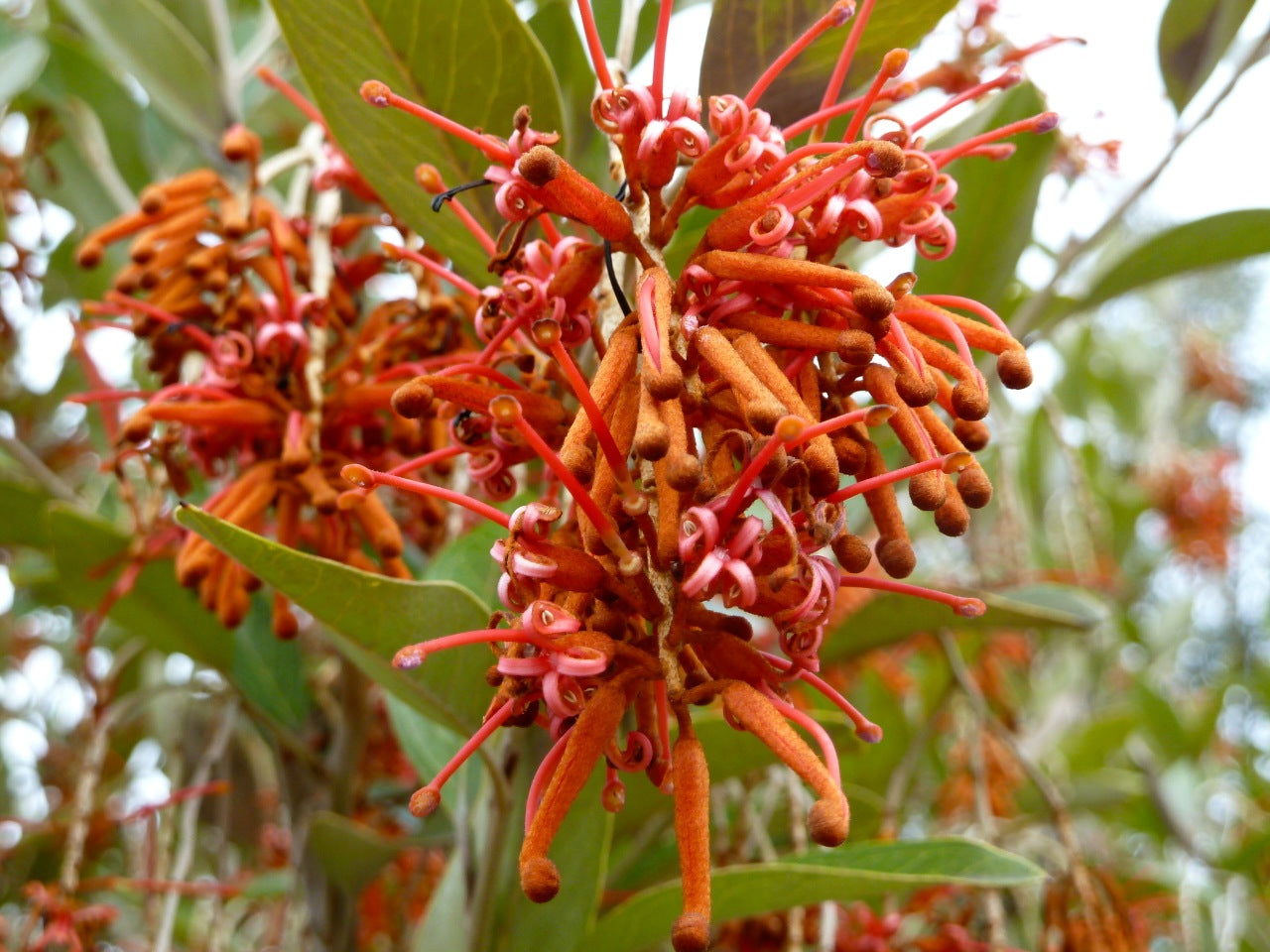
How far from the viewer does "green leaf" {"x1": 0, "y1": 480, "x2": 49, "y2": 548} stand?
1593 mm

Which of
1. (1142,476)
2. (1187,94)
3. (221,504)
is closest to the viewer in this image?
(221,504)

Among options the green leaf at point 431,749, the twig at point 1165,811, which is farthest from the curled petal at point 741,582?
the twig at point 1165,811

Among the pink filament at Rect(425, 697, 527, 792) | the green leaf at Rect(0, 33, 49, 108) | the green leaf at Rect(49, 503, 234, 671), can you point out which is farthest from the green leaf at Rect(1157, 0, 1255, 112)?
the green leaf at Rect(0, 33, 49, 108)

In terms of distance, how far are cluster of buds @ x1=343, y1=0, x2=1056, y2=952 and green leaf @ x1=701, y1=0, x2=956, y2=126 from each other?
0.44 feet

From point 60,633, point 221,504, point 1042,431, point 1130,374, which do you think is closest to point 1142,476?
point 1130,374

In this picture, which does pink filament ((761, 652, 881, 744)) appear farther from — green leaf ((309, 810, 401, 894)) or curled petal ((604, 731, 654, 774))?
green leaf ((309, 810, 401, 894))

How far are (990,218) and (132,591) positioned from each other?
3.43 feet

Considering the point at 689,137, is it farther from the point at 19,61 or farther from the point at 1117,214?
the point at 19,61

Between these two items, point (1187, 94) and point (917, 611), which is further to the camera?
point (1187, 94)

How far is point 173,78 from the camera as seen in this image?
1613mm

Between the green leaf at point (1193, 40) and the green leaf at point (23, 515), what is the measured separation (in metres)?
1.51

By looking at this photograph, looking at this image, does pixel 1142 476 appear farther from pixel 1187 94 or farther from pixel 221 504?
pixel 221 504

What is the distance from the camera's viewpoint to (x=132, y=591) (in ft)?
4.46

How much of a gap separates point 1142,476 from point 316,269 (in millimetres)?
3370
